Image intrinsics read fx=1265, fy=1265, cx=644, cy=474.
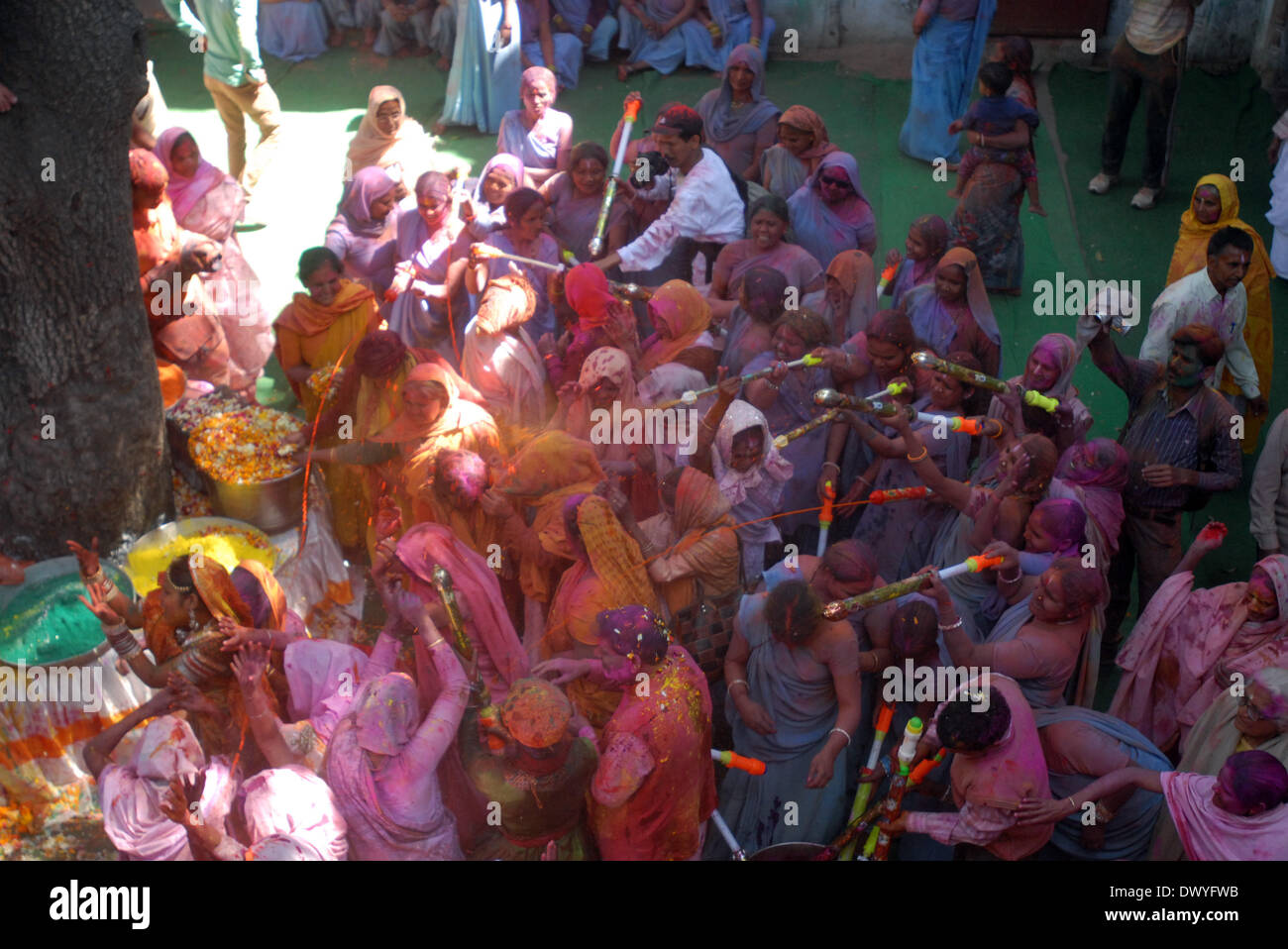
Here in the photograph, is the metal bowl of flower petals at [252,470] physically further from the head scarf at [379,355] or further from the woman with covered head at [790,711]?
the woman with covered head at [790,711]

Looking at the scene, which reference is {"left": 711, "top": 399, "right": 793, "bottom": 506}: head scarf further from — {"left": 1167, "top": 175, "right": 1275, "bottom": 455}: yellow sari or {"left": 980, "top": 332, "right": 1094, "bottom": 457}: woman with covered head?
{"left": 1167, "top": 175, "right": 1275, "bottom": 455}: yellow sari

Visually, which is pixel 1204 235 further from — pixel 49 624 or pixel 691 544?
pixel 49 624

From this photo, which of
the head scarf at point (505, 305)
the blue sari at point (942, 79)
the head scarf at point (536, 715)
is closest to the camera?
the head scarf at point (536, 715)

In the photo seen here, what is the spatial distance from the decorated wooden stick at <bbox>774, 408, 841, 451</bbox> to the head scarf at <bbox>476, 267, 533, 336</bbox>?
1.50m

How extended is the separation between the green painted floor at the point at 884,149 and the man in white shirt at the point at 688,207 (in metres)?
2.27

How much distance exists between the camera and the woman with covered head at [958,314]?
6551 millimetres

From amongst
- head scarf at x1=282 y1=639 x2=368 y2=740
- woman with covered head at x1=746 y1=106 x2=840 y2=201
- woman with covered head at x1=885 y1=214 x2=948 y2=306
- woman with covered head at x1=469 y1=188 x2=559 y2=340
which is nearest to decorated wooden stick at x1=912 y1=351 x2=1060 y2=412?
woman with covered head at x1=885 y1=214 x2=948 y2=306

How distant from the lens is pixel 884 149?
35.7 ft

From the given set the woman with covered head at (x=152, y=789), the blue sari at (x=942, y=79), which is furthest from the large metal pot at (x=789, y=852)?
the blue sari at (x=942, y=79)

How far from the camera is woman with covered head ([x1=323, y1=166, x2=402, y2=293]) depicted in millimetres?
7914

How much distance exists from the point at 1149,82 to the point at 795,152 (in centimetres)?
341

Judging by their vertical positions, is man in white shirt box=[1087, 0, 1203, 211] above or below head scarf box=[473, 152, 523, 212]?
above

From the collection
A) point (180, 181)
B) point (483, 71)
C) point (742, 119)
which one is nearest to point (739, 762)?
point (742, 119)

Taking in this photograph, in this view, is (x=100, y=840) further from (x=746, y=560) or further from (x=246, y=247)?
(x=246, y=247)
